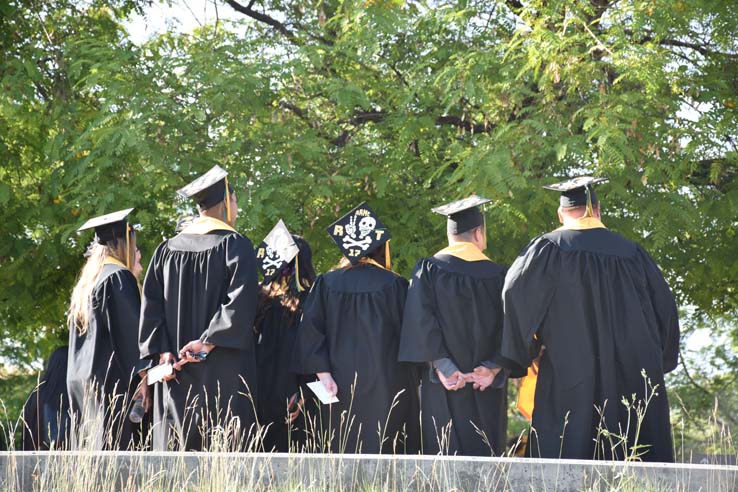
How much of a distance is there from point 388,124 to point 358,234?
3.37 m

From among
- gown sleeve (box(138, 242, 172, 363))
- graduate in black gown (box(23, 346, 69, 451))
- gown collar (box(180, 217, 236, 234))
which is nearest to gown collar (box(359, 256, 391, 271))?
gown collar (box(180, 217, 236, 234))

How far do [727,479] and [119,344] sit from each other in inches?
162

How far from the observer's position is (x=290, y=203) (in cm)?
966

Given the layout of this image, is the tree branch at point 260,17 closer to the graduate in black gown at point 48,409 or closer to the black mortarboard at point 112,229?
the black mortarboard at point 112,229

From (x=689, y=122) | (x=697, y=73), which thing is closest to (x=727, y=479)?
(x=689, y=122)

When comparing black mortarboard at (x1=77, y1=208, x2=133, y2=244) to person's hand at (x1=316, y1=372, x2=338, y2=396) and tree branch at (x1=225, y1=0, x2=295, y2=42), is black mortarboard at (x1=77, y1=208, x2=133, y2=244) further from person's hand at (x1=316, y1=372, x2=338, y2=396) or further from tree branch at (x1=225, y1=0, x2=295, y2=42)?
tree branch at (x1=225, y1=0, x2=295, y2=42)

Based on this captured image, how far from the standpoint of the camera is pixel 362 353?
6918 mm

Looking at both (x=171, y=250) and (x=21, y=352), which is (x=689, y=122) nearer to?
(x=171, y=250)

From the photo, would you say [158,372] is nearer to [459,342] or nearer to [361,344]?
[361,344]

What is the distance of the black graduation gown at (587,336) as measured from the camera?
6301 millimetres

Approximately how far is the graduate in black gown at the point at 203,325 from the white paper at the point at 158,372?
38mm

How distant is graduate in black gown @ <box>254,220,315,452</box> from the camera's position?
286 inches

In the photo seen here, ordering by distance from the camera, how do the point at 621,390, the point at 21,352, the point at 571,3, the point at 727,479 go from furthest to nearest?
the point at 21,352 → the point at 571,3 → the point at 621,390 → the point at 727,479

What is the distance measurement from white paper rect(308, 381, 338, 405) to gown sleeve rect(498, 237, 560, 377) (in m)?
1.13
